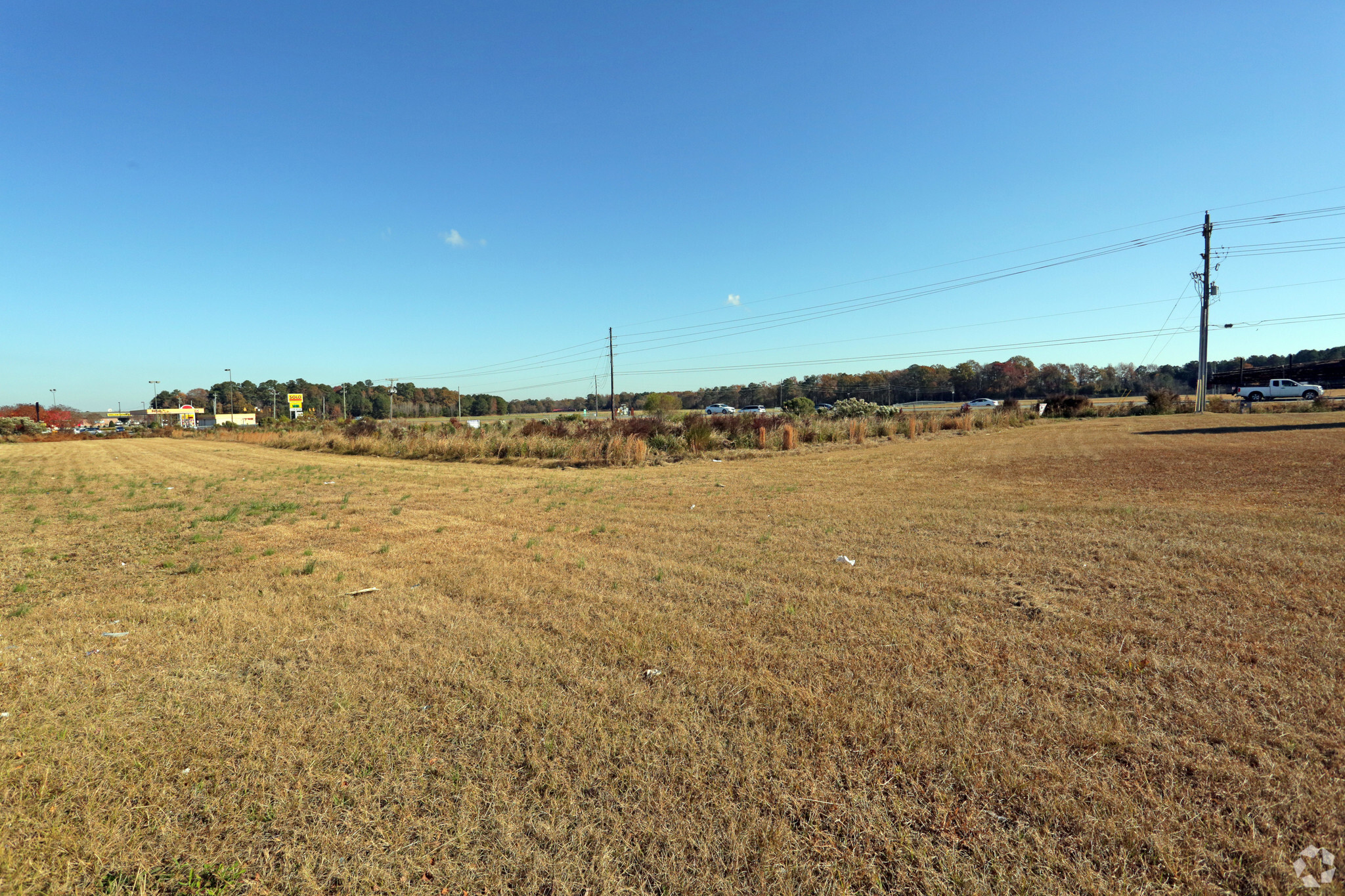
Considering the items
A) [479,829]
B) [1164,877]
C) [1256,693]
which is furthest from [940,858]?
[1256,693]

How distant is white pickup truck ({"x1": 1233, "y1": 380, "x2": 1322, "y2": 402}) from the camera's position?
4300 centimetres

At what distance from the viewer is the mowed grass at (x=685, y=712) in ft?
7.47

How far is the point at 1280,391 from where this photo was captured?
44.5 meters

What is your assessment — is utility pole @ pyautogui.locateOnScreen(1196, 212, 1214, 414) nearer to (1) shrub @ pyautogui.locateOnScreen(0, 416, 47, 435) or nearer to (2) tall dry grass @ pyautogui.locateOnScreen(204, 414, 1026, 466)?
(2) tall dry grass @ pyautogui.locateOnScreen(204, 414, 1026, 466)

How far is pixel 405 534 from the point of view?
837 centimetres

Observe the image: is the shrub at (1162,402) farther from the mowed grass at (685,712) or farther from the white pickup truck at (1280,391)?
the mowed grass at (685,712)

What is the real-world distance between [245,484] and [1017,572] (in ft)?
→ 56.0

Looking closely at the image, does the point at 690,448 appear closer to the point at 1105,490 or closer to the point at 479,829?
the point at 1105,490

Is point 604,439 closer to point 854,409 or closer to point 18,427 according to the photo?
point 854,409

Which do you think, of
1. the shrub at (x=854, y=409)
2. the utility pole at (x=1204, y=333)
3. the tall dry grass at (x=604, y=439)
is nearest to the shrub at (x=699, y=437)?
the tall dry grass at (x=604, y=439)

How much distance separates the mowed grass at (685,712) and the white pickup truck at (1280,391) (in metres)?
52.8

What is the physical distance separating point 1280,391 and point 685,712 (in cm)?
6324

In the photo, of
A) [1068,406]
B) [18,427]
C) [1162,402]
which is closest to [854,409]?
[1068,406]

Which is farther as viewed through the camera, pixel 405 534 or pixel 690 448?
pixel 690 448
